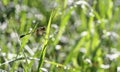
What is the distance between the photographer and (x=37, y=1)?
2850 millimetres

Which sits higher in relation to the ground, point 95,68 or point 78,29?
point 78,29

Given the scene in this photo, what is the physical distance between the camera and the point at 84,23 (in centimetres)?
256

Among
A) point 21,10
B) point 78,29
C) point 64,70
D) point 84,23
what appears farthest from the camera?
point 78,29

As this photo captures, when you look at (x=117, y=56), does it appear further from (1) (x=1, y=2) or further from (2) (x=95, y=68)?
(1) (x=1, y=2)

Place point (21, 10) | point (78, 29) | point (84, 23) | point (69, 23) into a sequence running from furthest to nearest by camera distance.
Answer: point (69, 23), point (78, 29), point (84, 23), point (21, 10)

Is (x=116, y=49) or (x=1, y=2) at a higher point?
(x=1, y=2)

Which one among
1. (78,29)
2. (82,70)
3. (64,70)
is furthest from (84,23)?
(64,70)

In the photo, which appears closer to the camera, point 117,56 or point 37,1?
point 117,56

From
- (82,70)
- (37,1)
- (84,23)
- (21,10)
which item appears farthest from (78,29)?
(82,70)

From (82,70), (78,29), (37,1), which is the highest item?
(37,1)

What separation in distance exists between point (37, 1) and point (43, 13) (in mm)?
104

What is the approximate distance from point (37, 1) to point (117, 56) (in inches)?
38.5

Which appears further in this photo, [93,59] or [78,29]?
[78,29]

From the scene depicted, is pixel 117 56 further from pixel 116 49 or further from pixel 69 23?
pixel 69 23
